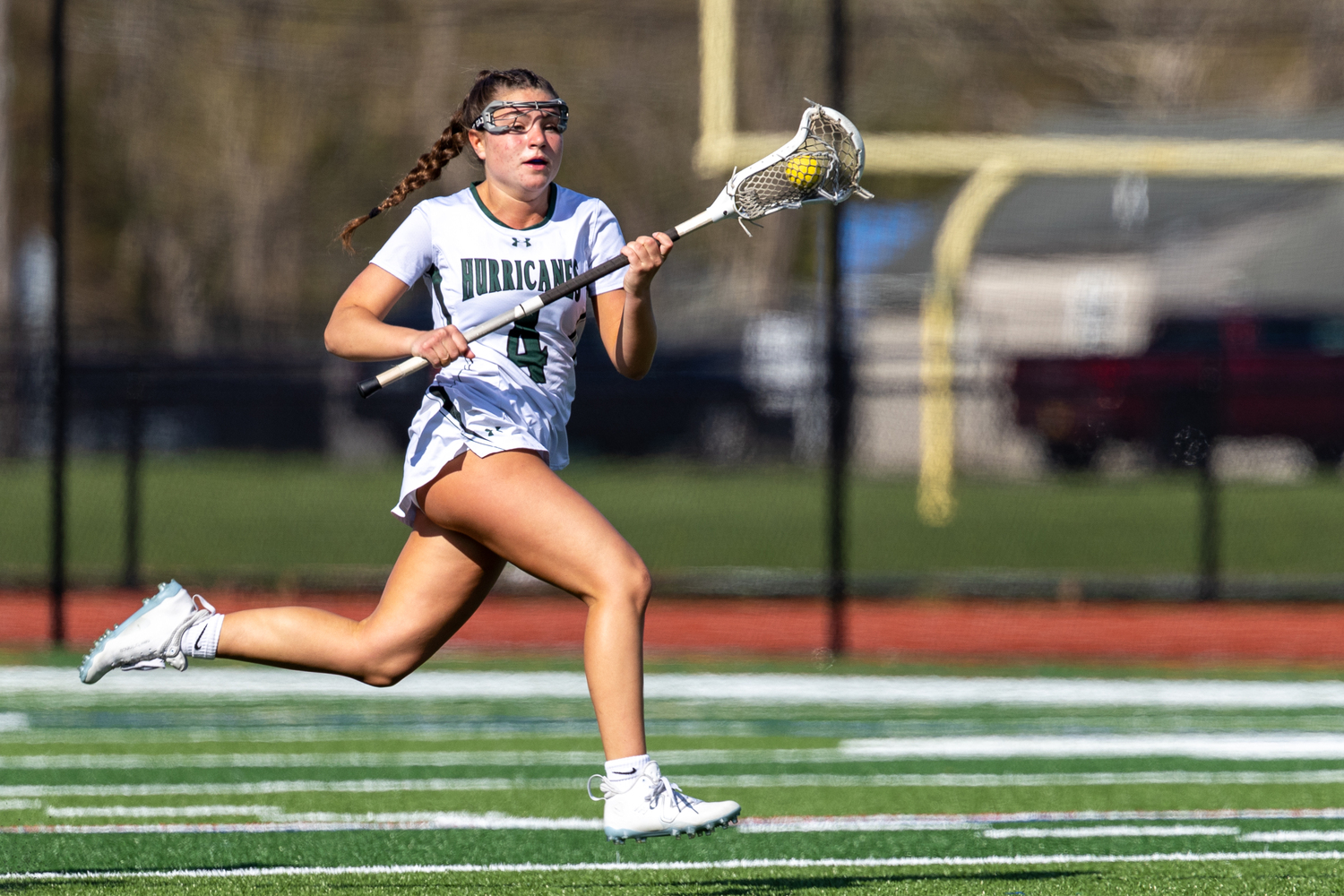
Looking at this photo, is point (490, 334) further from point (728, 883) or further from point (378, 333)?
point (728, 883)

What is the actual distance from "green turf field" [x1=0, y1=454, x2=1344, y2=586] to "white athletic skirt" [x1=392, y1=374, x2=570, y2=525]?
9.89 m

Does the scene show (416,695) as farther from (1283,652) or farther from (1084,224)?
(1084,224)

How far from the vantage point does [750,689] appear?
10.2 meters

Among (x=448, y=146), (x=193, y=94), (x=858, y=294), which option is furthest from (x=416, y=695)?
(x=193, y=94)

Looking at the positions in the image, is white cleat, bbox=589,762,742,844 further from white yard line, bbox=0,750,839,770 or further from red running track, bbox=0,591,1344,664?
red running track, bbox=0,591,1344,664

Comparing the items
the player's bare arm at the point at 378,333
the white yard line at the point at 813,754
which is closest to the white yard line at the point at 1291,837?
the white yard line at the point at 813,754

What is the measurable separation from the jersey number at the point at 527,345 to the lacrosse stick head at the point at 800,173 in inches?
25.0

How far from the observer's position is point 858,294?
82.2 feet

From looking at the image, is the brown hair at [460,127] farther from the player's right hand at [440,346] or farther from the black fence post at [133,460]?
the black fence post at [133,460]

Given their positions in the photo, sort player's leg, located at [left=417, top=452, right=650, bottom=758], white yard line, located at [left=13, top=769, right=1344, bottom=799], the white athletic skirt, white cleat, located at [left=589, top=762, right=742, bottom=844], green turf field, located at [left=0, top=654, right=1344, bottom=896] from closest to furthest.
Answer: white cleat, located at [left=589, top=762, right=742, bottom=844]
player's leg, located at [left=417, top=452, right=650, bottom=758]
the white athletic skirt
green turf field, located at [left=0, top=654, right=1344, bottom=896]
white yard line, located at [left=13, top=769, right=1344, bottom=799]

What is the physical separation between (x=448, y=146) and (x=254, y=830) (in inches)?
89.9

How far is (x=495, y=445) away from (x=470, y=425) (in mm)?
85

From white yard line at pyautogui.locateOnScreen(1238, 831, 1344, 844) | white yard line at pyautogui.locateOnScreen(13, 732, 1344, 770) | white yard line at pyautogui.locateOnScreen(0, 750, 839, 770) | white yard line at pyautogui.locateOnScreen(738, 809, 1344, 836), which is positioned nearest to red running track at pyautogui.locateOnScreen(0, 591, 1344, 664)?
white yard line at pyautogui.locateOnScreen(13, 732, 1344, 770)

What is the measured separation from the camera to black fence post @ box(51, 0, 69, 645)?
11.7m
